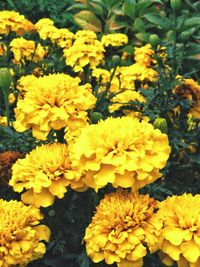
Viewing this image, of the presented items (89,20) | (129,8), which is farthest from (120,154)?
(89,20)

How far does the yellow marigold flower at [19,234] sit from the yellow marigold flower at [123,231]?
6.1 inches

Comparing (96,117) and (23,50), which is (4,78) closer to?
(96,117)

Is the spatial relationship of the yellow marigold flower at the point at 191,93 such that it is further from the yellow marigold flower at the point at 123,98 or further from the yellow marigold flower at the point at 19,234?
the yellow marigold flower at the point at 19,234

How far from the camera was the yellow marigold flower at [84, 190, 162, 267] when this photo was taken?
1518mm

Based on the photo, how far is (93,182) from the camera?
1569 mm

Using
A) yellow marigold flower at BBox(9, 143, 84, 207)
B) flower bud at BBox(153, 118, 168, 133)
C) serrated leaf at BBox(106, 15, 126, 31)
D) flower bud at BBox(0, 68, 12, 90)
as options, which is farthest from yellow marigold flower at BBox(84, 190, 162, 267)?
serrated leaf at BBox(106, 15, 126, 31)

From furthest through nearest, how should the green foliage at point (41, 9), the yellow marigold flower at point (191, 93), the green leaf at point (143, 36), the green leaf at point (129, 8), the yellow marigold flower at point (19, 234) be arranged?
1. the green foliage at point (41, 9)
2. the green leaf at point (129, 8)
3. the green leaf at point (143, 36)
4. the yellow marigold flower at point (191, 93)
5. the yellow marigold flower at point (19, 234)

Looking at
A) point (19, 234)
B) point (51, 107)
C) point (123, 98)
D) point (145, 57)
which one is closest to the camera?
point (19, 234)

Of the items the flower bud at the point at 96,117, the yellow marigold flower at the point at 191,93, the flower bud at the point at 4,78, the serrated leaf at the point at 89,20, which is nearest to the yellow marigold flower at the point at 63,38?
the yellow marigold flower at the point at 191,93

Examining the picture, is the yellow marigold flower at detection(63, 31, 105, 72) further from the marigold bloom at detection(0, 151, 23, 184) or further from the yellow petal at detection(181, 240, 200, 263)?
the yellow petal at detection(181, 240, 200, 263)

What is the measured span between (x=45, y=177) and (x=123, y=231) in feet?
0.82

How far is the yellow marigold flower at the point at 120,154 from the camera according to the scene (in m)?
1.53

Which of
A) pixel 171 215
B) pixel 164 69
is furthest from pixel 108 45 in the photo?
pixel 171 215

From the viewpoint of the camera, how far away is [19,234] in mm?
1617
